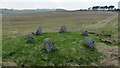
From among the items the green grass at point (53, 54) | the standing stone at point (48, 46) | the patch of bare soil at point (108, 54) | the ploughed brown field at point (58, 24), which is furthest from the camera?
the ploughed brown field at point (58, 24)

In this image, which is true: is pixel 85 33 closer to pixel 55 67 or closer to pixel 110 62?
pixel 110 62

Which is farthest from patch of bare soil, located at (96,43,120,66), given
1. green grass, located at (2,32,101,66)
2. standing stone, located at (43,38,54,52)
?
standing stone, located at (43,38,54,52)

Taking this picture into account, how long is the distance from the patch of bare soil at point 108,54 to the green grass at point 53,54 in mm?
507

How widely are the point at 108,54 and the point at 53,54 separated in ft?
15.4

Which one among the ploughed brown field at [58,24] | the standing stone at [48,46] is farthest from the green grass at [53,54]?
the ploughed brown field at [58,24]

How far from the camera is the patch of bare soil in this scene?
22.5m

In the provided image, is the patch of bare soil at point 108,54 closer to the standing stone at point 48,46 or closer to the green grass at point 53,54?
the green grass at point 53,54

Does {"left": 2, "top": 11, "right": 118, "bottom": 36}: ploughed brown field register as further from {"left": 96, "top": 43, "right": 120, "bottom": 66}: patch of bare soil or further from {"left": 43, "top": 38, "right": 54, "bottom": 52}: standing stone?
{"left": 43, "top": 38, "right": 54, "bottom": 52}: standing stone

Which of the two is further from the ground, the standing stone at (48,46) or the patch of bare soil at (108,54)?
the standing stone at (48,46)

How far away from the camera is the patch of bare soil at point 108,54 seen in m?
22.5

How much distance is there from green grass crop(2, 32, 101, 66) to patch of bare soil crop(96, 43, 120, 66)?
1.66 ft

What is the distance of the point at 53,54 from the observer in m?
22.6

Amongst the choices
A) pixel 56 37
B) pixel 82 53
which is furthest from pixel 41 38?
pixel 82 53

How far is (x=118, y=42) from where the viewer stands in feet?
90.6
